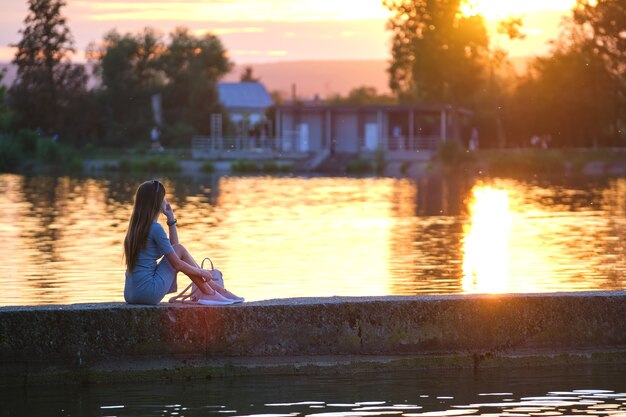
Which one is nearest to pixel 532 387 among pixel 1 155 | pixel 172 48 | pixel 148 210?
pixel 148 210

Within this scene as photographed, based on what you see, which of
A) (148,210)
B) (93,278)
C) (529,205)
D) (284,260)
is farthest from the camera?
(529,205)

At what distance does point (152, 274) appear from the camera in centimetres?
1093

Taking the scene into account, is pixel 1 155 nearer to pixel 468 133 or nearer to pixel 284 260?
pixel 468 133

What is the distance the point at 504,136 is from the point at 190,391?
78271mm

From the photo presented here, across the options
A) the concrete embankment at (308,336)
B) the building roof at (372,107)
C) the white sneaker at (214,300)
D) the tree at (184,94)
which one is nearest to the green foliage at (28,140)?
the tree at (184,94)

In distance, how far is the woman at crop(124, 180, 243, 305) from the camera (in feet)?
35.5

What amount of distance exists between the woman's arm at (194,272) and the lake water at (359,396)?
89 cm

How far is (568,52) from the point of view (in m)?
79.2

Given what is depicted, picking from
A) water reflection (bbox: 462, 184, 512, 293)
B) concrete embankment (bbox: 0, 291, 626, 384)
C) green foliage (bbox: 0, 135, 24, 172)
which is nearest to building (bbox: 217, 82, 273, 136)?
green foliage (bbox: 0, 135, 24, 172)

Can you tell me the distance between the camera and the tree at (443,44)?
88000mm

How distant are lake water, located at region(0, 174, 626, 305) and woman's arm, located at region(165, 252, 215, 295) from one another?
16.5ft

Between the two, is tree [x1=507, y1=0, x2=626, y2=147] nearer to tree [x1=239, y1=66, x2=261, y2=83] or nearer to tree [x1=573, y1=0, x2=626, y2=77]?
tree [x1=573, y1=0, x2=626, y2=77]

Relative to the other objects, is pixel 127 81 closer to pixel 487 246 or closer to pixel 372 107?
pixel 372 107

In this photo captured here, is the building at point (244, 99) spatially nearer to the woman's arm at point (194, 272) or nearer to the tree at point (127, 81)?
the tree at point (127, 81)
